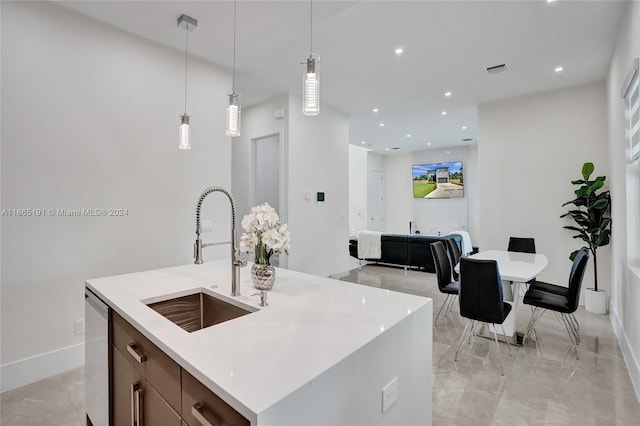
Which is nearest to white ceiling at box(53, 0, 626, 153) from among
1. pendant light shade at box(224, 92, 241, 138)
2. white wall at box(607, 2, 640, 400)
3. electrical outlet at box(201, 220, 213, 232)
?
white wall at box(607, 2, 640, 400)

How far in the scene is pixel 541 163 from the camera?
15.5 ft

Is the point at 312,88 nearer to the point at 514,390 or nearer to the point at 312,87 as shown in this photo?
the point at 312,87

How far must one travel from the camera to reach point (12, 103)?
2369 millimetres

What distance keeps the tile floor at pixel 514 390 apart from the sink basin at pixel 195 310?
43.0 inches

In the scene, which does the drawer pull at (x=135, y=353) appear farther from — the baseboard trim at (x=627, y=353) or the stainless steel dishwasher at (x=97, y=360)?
the baseboard trim at (x=627, y=353)

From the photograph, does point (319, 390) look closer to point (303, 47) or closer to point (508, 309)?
point (508, 309)

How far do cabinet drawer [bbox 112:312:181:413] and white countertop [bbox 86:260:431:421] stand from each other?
6 centimetres

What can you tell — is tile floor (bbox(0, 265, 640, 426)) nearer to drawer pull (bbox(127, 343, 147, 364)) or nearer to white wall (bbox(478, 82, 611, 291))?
drawer pull (bbox(127, 343, 147, 364))

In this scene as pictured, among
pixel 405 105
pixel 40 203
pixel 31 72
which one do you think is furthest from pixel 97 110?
pixel 405 105

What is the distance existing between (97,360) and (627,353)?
403 cm

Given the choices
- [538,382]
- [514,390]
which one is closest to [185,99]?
[514,390]

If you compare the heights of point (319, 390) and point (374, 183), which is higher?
point (374, 183)

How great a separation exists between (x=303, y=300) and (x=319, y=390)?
Result: 26.8 inches

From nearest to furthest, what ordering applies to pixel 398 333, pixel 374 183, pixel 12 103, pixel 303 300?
pixel 398 333 < pixel 303 300 < pixel 12 103 < pixel 374 183
